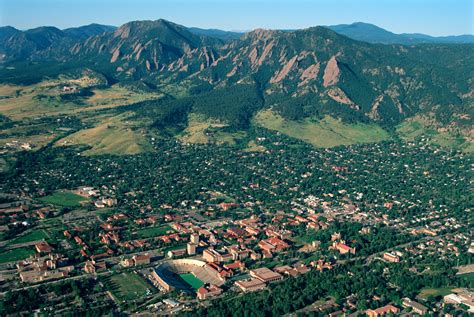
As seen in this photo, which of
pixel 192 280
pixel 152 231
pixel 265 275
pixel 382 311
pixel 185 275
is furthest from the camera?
pixel 152 231

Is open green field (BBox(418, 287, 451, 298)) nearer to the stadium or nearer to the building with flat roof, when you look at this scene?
the building with flat roof

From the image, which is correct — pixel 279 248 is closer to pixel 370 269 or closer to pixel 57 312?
pixel 370 269

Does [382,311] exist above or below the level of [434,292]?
above

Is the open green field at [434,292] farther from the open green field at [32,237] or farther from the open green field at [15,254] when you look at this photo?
the open green field at [32,237]

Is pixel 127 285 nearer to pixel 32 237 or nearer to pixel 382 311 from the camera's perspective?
pixel 32 237

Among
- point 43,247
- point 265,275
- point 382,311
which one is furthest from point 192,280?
point 382,311

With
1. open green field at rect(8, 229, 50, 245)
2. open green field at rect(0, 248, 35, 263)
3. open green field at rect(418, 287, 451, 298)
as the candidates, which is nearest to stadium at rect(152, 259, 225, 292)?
open green field at rect(0, 248, 35, 263)
